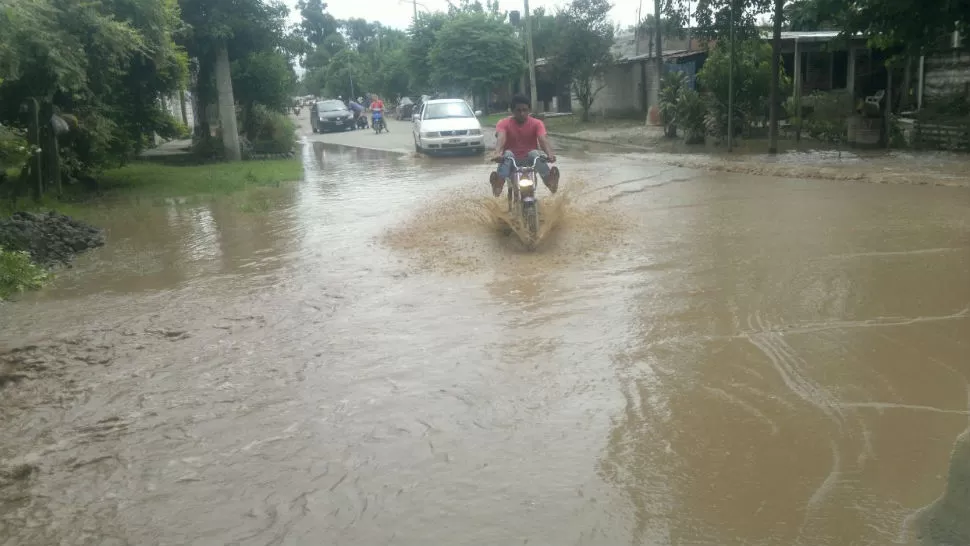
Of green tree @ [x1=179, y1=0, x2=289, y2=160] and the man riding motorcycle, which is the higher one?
green tree @ [x1=179, y1=0, x2=289, y2=160]

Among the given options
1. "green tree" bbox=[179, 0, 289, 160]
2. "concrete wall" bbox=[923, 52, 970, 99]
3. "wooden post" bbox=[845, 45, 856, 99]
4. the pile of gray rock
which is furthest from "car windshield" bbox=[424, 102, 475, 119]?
the pile of gray rock

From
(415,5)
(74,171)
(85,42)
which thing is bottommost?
(74,171)

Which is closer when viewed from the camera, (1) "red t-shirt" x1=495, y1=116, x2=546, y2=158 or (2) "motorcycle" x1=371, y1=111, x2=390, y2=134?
(1) "red t-shirt" x1=495, y1=116, x2=546, y2=158

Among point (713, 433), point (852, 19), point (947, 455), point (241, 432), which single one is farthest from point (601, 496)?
point (852, 19)

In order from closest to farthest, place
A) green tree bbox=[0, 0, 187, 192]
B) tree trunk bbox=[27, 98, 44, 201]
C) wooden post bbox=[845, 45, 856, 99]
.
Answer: green tree bbox=[0, 0, 187, 192], tree trunk bbox=[27, 98, 44, 201], wooden post bbox=[845, 45, 856, 99]

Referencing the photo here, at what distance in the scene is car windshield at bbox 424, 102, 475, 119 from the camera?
72.4 feet

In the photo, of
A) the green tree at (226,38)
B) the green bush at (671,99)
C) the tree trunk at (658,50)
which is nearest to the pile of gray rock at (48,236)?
the green tree at (226,38)

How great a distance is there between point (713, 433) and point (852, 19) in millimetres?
14998

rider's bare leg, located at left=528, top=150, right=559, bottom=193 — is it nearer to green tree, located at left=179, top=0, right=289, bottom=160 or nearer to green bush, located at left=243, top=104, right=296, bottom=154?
green tree, located at left=179, top=0, right=289, bottom=160

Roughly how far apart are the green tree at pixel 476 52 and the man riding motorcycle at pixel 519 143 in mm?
31954

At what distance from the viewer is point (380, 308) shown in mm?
6926

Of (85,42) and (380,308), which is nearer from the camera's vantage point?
(380,308)

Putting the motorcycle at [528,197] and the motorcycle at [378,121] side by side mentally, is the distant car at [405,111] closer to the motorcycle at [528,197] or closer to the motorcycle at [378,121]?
the motorcycle at [378,121]

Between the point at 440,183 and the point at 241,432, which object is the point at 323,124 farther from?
the point at 241,432
